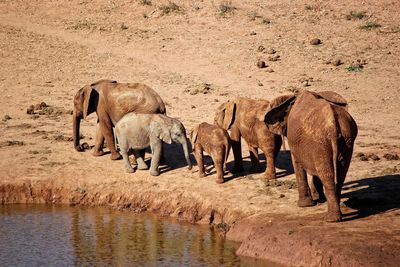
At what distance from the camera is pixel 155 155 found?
1889cm

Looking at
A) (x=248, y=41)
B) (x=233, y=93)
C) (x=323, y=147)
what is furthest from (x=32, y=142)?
(x=248, y=41)

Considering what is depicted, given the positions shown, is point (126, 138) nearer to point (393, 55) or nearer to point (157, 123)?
→ point (157, 123)

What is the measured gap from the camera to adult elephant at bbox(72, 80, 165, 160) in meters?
19.9

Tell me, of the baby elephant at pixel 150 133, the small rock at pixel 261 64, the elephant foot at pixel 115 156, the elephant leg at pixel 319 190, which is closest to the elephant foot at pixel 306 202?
the elephant leg at pixel 319 190

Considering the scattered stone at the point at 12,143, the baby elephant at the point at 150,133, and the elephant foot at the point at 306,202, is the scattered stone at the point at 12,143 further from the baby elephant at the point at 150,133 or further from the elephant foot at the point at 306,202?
the elephant foot at the point at 306,202

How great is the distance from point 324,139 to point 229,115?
452cm

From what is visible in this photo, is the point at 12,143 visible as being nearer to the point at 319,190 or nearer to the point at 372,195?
the point at 319,190

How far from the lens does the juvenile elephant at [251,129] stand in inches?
701

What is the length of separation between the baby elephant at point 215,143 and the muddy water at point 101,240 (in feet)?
5.36

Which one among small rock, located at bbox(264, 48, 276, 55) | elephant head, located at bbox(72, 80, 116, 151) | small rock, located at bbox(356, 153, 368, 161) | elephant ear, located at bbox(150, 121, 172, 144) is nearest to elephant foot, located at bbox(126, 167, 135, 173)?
elephant ear, located at bbox(150, 121, 172, 144)

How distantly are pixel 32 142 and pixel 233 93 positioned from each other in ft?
24.7

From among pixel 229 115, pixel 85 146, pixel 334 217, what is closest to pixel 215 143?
pixel 229 115

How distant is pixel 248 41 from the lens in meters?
31.8

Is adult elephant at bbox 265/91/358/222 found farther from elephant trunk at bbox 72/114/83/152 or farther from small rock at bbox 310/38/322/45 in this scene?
small rock at bbox 310/38/322/45
